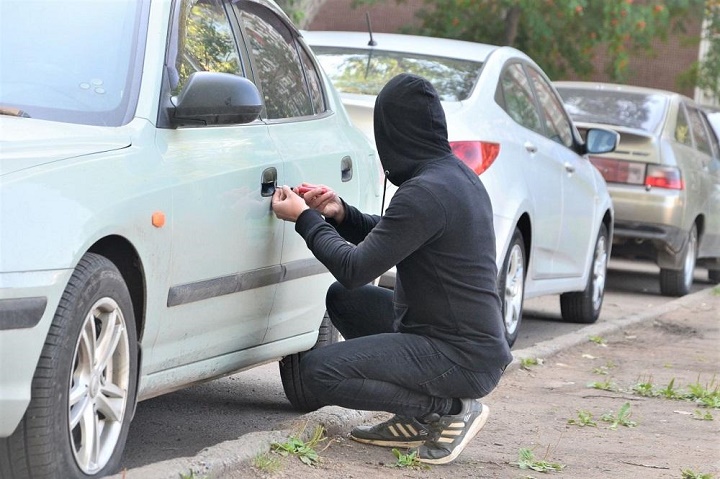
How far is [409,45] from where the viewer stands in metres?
8.15

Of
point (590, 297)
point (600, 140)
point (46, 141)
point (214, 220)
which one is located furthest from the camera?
point (590, 297)

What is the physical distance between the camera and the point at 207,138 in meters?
4.33

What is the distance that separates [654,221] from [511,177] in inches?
175

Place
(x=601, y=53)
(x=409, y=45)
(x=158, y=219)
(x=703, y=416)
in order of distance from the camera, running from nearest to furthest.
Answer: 1. (x=158, y=219)
2. (x=703, y=416)
3. (x=409, y=45)
4. (x=601, y=53)

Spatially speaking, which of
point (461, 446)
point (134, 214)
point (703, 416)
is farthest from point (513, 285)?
point (134, 214)

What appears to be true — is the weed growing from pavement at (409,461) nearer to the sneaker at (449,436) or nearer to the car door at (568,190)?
the sneaker at (449,436)

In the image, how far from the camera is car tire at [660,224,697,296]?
1210 centimetres

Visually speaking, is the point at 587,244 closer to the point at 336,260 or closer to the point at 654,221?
the point at 654,221

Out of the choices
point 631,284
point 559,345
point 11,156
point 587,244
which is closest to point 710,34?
point 631,284

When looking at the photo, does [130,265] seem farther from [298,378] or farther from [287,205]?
[298,378]

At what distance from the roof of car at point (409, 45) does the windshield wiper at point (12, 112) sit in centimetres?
406

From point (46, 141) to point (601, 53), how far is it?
→ 2549 cm

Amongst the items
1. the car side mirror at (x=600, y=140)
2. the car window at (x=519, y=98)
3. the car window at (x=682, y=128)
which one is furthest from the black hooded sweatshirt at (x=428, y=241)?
the car window at (x=682, y=128)

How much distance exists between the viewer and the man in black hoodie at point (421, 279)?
4.59 meters
